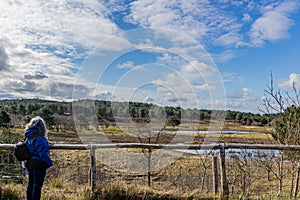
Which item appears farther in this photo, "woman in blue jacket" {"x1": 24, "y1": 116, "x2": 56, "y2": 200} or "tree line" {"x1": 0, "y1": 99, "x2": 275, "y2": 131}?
"tree line" {"x1": 0, "y1": 99, "x2": 275, "y2": 131}

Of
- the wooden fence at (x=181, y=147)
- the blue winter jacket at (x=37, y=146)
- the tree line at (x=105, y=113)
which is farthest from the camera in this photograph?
the tree line at (x=105, y=113)

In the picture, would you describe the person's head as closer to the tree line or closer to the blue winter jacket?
the blue winter jacket

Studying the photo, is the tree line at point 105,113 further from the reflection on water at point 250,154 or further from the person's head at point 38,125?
the person's head at point 38,125

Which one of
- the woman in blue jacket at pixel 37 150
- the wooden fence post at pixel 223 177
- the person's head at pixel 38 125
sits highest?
the person's head at pixel 38 125

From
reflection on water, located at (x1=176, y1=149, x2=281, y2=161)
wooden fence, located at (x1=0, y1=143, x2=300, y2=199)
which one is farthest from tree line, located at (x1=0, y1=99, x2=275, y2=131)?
wooden fence, located at (x1=0, y1=143, x2=300, y2=199)

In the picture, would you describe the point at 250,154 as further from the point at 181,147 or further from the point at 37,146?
the point at 37,146

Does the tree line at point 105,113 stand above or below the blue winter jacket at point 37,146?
above

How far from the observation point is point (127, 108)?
13219 millimetres

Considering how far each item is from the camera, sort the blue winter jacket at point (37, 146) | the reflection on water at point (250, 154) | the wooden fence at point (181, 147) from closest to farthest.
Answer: the blue winter jacket at point (37, 146) < the wooden fence at point (181, 147) < the reflection on water at point (250, 154)

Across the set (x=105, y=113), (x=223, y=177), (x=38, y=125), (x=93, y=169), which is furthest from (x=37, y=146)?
(x=105, y=113)

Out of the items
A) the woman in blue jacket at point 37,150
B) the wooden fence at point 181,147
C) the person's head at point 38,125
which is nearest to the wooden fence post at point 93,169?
the wooden fence at point 181,147

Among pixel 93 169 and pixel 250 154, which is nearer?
pixel 93 169

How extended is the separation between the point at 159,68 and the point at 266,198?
6412mm

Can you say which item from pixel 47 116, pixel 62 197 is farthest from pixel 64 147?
pixel 47 116
